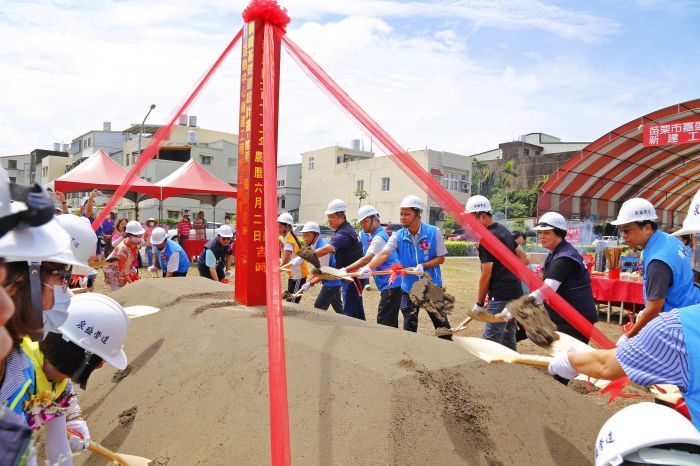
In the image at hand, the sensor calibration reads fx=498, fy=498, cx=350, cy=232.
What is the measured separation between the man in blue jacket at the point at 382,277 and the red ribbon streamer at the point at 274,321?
2.55m

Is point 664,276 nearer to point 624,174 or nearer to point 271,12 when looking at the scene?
point 271,12

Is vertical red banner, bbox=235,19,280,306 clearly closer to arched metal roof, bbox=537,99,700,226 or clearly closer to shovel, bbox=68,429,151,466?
shovel, bbox=68,429,151,466

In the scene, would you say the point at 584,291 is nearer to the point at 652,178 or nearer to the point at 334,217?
the point at 334,217

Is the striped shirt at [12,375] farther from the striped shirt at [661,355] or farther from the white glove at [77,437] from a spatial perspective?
the striped shirt at [661,355]

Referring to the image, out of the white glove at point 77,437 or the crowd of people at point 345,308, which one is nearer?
the crowd of people at point 345,308

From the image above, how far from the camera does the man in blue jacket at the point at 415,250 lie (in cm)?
483

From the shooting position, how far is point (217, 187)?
14.0 m

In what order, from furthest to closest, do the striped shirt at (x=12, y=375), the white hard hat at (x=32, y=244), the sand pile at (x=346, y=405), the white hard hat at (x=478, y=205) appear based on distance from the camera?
the white hard hat at (x=478, y=205), the sand pile at (x=346, y=405), the striped shirt at (x=12, y=375), the white hard hat at (x=32, y=244)

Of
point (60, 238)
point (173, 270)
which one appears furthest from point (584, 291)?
point (173, 270)

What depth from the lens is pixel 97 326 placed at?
7.29 feet

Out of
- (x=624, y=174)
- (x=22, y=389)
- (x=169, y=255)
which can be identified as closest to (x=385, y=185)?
(x=624, y=174)

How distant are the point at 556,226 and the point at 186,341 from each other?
2983mm

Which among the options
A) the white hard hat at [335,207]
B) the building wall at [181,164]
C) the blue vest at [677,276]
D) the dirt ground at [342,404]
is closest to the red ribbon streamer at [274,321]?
the dirt ground at [342,404]

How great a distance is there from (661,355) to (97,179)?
41.6 ft
